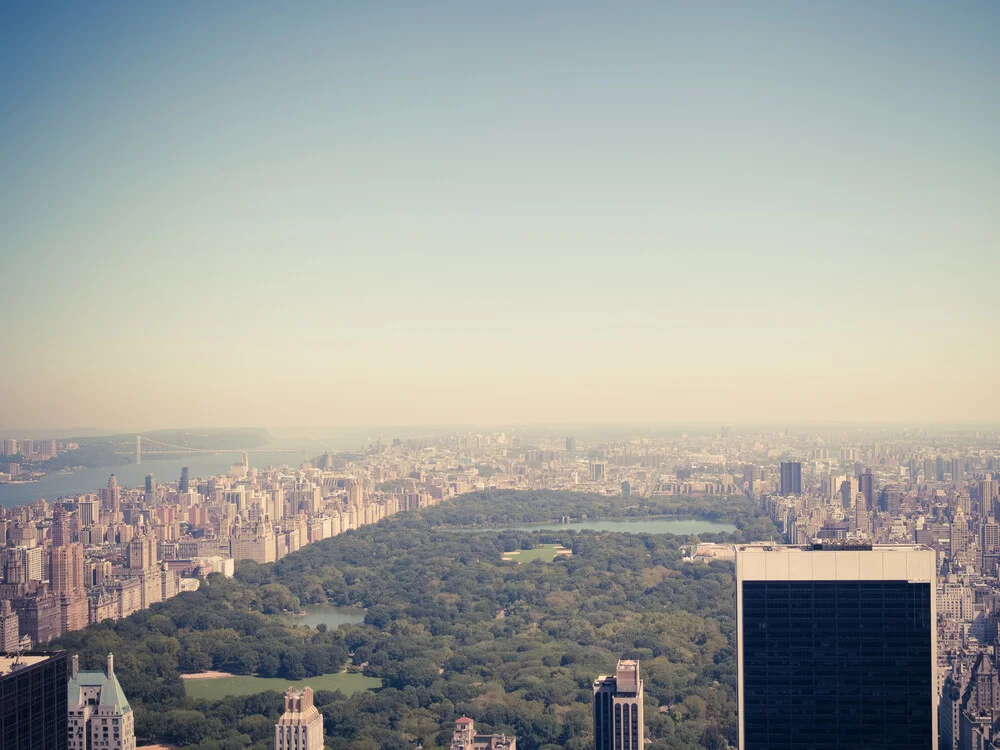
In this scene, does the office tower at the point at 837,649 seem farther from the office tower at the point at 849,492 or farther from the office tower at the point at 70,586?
the office tower at the point at 849,492

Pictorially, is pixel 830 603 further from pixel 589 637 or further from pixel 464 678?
pixel 589 637

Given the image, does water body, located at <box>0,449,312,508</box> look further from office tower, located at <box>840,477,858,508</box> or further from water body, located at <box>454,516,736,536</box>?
office tower, located at <box>840,477,858,508</box>

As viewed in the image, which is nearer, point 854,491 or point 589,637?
point 589,637

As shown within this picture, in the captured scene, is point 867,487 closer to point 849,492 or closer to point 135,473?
point 849,492

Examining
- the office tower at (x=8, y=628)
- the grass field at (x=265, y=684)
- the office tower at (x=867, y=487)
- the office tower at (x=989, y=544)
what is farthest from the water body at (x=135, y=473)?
the office tower at (x=989, y=544)

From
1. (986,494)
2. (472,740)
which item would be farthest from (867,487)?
(472,740)

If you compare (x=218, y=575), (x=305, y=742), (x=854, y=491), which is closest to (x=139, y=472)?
(x=218, y=575)
